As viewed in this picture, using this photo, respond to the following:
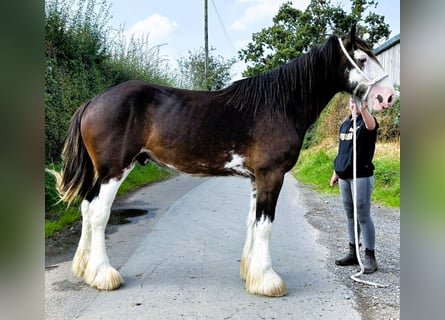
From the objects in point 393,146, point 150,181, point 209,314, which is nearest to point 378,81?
point 209,314

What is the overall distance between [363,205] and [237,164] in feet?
3.72

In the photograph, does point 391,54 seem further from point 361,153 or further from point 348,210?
point 348,210

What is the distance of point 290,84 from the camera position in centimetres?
261

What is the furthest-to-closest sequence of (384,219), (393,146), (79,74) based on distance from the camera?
1. (393,146)
2. (79,74)
3. (384,219)

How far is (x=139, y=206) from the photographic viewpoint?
511 centimetres

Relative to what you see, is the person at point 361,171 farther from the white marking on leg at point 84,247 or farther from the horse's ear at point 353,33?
the white marking on leg at point 84,247

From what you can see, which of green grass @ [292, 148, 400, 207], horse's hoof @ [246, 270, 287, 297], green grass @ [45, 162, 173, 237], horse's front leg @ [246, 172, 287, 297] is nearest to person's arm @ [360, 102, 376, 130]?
horse's front leg @ [246, 172, 287, 297]

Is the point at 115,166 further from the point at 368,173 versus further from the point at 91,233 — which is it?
the point at 368,173

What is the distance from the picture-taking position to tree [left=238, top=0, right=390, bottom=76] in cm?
477

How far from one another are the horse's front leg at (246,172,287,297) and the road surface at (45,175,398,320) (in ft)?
0.35

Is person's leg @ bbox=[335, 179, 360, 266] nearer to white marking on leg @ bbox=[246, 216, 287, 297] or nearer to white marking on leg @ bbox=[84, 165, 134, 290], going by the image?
white marking on leg @ bbox=[246, 216, 287, 297]

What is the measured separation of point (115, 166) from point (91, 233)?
1.99 ft

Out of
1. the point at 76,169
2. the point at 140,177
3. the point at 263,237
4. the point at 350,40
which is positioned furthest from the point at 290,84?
the point at 140,177

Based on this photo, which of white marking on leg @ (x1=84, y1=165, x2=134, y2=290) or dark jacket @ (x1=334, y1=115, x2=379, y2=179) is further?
dark jacket @ (x1=334, y1=115, x2=379, y2=179)
